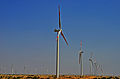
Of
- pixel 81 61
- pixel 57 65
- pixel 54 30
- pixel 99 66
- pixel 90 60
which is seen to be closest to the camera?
pixel 57 65

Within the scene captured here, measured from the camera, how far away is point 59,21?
292ft

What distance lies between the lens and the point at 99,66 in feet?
582

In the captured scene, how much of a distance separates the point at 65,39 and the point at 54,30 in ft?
16.5

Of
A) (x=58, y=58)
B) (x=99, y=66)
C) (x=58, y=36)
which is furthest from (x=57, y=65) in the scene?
(x=99, y=66)

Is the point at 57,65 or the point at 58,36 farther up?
the point at 58,36

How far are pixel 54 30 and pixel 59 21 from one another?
3739 millimetres

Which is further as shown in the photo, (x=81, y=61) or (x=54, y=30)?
(x=81, y=61)

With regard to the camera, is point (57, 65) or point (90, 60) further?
point (90, 60)

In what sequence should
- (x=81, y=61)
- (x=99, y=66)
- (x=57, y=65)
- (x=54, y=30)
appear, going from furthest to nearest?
(x=99, y=66)
(x=81, y=61)
(x=54, y=30)
(x=57, y=65)

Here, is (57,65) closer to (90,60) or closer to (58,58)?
(58,58)

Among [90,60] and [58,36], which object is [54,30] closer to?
[58,36]

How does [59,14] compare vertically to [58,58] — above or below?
above

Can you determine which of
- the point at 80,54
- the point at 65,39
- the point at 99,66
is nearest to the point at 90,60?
the point at 99,66

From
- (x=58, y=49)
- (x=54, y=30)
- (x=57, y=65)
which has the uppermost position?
(x=54, y=30)
